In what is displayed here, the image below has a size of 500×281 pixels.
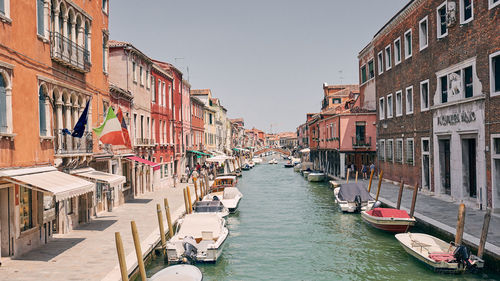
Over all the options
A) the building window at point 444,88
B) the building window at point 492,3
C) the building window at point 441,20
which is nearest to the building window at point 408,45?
the building window at point 441,20

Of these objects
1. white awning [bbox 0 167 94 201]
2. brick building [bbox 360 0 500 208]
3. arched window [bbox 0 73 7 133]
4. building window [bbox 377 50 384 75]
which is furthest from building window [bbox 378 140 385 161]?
arched window [bbox 0 73 7 133]

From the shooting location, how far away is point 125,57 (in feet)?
77.1

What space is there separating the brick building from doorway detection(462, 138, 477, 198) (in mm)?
41

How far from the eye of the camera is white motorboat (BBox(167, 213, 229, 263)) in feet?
42.5

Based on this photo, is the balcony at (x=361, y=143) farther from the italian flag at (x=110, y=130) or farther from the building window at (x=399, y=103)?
the italian flag at (x=110, y=130)

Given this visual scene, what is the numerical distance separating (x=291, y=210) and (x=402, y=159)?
8.01m

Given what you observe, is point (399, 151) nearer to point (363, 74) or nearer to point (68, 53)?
point (363, 74)

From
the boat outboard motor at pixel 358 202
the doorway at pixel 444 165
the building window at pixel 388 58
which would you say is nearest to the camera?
the doorway at pixel 444 165

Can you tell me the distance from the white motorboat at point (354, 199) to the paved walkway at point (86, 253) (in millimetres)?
9304

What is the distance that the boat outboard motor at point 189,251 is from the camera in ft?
42.4

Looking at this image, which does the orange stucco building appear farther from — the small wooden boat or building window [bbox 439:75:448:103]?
building window [bbox 439:75:448:103]

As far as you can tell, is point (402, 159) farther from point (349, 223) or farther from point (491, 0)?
point (491, 0)

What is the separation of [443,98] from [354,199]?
22.5 feet

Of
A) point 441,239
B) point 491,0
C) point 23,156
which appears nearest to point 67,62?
point 23,156
